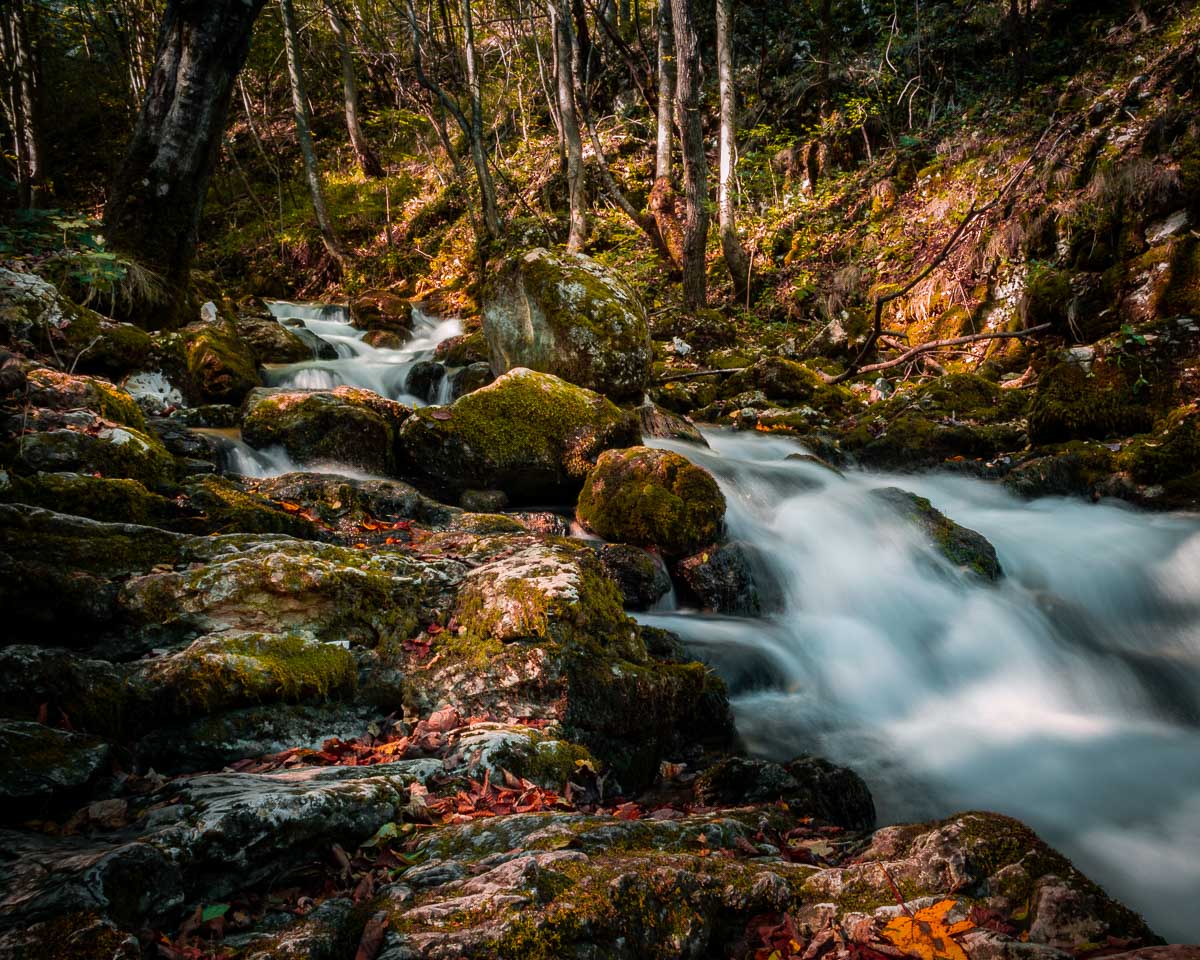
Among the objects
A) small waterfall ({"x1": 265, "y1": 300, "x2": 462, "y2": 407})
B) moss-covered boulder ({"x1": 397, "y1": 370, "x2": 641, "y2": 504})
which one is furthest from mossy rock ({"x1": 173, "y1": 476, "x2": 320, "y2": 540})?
small waterfall ({"x1": 265, "y1": 300, "x2": 462, "y2": 407})

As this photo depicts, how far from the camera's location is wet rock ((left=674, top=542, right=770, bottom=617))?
6031 mm

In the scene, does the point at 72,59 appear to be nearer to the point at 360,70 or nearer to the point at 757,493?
the point at 360,70

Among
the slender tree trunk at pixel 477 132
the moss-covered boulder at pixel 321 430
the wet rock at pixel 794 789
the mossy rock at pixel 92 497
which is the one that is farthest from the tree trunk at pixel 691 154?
the wet rock at pixel 794 789

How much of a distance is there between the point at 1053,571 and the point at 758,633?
11.6ft

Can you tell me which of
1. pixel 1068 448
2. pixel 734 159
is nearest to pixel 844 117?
pixel 734 159

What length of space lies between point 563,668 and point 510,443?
14.0 feet

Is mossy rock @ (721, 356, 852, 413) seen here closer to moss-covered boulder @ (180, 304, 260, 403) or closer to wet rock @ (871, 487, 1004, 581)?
wet rock @ (871, 487, 1004, 581)

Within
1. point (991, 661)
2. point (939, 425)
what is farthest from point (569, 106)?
point (991, 661)

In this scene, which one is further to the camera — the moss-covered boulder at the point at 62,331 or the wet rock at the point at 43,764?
the moss-covered boulder at the point at 62,331

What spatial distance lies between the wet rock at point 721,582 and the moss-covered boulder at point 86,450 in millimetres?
4287

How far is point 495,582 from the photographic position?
12.0 feet

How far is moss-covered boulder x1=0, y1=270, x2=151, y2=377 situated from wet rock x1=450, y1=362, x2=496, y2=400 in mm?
4383

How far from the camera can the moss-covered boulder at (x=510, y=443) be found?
722 centimetres

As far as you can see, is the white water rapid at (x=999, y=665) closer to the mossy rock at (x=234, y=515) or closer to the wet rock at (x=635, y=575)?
the wet rock at (x=635, y=575)
